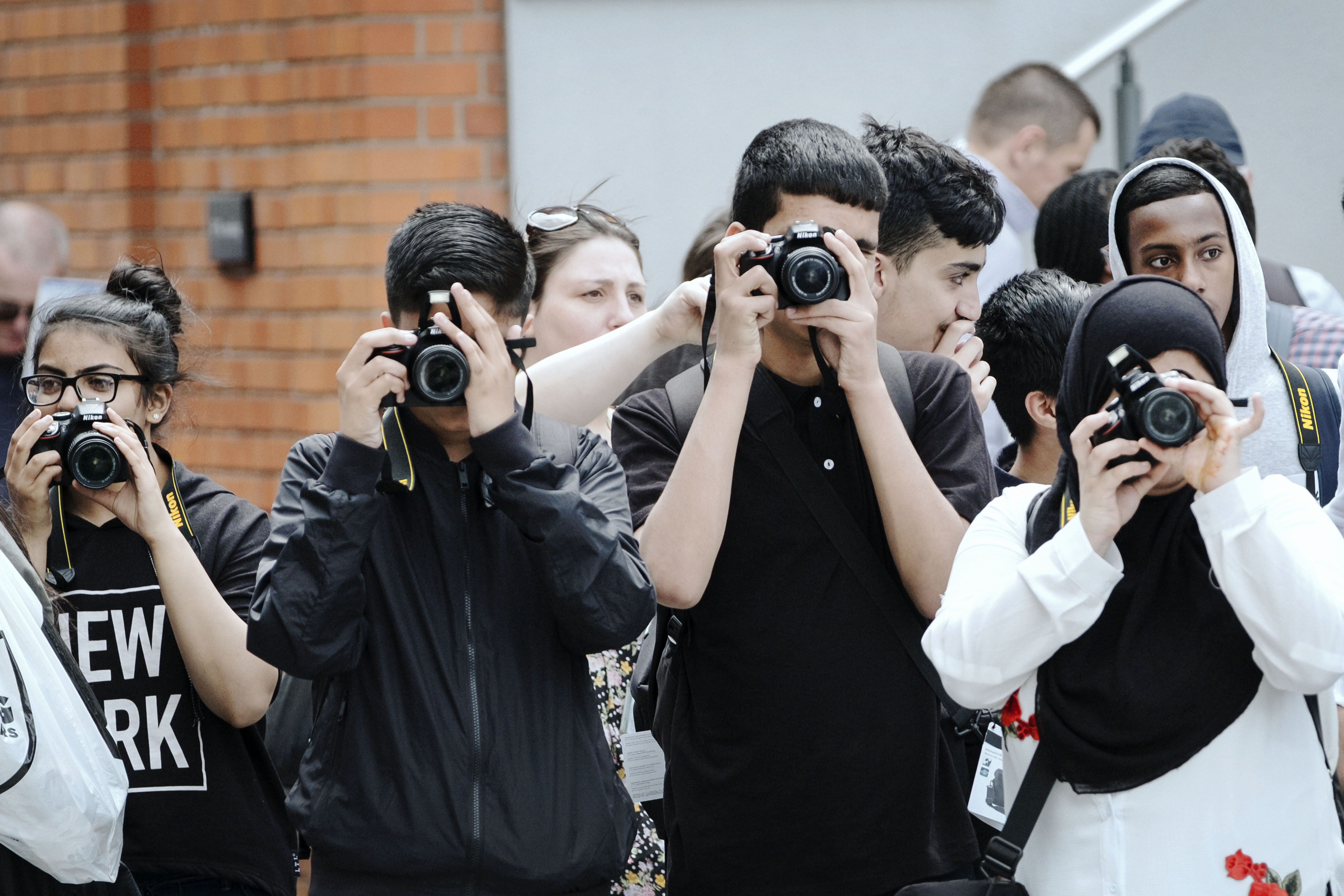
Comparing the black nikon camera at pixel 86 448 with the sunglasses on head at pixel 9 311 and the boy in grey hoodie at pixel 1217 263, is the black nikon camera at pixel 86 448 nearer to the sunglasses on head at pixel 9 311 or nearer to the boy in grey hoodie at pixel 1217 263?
the boy in grey hoodie at pixel 1217 263

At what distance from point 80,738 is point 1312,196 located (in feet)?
12.0

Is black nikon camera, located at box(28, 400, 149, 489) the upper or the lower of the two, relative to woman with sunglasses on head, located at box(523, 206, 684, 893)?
lower

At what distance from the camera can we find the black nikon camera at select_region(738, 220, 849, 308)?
225 cm

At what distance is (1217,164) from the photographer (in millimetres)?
3445

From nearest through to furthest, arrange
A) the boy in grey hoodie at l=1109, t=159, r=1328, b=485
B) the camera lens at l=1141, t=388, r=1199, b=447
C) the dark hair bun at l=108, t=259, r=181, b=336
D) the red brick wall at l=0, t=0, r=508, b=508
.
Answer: the camera lens at l=1141, t=388, r=1199, b=447
the boy in grey hoodie at l=1109, t=159, r=1328, b=485
the dark hair bun at l=108, t=259, r=181, b=336
the red brick wall at l=0, t=0, r=508, b=508

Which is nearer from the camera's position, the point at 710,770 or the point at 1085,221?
the point at 710,770

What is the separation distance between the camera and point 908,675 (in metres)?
2.32

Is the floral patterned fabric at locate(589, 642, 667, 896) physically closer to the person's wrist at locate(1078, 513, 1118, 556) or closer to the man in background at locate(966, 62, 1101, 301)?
the person's wrist at locate(1078, 513, 1118, 556)

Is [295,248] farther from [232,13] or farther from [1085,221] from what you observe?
[1085,221]

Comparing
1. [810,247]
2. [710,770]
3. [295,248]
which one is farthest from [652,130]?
[710,770]

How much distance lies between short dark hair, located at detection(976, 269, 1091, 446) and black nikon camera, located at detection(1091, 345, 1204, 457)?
989mm

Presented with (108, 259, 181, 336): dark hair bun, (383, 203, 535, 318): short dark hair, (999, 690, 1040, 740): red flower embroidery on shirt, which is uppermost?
(383, 203, 535, 318): short dark hair

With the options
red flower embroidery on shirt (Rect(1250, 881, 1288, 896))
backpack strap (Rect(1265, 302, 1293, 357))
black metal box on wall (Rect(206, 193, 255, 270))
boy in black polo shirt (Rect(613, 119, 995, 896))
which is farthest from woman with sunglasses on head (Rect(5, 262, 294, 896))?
backpack strap (Rect(1265, 302, 1293, 357))

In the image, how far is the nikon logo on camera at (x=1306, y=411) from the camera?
8.61 ft
